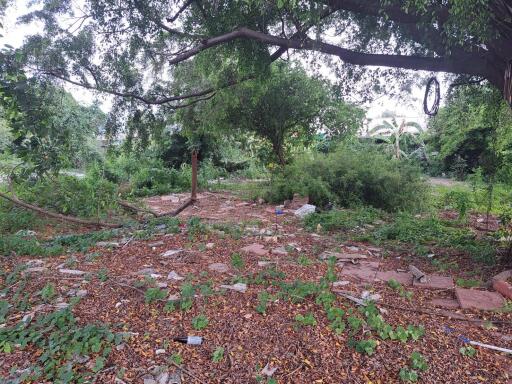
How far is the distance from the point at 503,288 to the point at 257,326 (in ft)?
6.93

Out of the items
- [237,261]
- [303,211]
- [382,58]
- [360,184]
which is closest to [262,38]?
[382,58]

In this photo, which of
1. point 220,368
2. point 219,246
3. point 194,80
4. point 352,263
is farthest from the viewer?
point 194,80

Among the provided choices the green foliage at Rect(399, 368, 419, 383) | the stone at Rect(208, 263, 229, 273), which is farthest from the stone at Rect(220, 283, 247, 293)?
the green foliage at Rect(399, 368, 419, 383)

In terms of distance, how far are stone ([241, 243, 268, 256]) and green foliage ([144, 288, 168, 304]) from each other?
1.44 metres

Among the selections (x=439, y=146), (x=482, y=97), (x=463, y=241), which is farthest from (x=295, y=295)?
(x=439, y=146)

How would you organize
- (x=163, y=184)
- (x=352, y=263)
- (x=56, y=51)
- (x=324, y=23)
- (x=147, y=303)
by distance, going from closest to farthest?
(x=147, y=303) < (x=352, y=263) < (x=324, y=23) < (x=56, y=51) < (x=163, y=184)

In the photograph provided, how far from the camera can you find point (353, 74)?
18.2 feet

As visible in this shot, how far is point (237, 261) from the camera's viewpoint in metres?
3.79

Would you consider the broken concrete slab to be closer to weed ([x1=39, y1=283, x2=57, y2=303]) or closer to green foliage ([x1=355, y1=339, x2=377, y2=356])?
green foliage ([x1=355, y1=339, x2=377, y2=356])

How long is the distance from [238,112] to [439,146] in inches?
472

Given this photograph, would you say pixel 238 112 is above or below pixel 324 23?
below

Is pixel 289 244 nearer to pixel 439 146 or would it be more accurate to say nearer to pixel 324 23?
pixel 324 23

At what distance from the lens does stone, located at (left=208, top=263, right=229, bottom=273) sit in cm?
362

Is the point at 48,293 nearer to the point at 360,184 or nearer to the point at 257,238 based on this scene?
the point at 257,238
